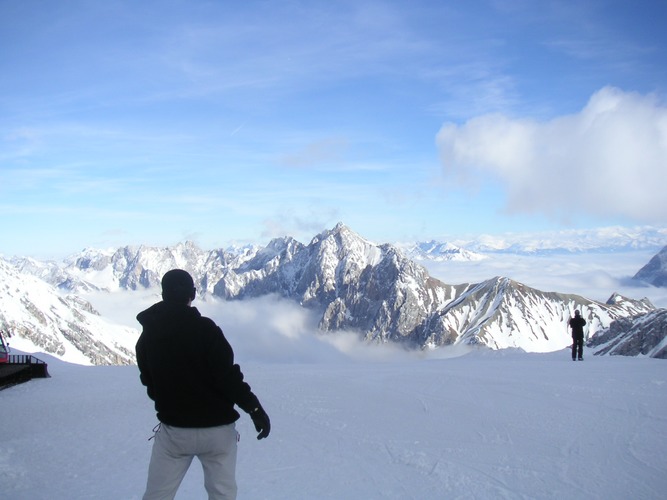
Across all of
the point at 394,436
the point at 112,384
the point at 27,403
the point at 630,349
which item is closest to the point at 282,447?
the point at 394,436

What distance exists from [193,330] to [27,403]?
1135 cm

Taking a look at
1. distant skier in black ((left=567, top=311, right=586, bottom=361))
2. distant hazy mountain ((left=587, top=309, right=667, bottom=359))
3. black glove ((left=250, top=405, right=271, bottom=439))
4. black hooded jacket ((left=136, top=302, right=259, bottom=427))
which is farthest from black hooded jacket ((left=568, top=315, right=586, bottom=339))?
distant hazy mountain ((left=587, top=309, right=667, bottom=359))

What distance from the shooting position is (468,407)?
40.2ft

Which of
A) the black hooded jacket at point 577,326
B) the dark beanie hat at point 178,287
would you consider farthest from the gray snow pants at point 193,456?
the black hooded jacket at point 577,326

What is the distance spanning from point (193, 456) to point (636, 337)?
98294mm

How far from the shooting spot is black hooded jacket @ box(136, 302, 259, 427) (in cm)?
578

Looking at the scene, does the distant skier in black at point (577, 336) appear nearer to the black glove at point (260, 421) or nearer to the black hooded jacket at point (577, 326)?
the black hooded jacket at point (577, 326)

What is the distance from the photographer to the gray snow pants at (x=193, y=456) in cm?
581

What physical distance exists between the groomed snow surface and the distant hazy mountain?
236 ft

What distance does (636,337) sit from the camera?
3433 inches

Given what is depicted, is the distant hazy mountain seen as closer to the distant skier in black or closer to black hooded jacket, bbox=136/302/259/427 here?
the distant skier in black

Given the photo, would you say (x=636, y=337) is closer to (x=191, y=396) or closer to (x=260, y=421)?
(x=260, y=421)

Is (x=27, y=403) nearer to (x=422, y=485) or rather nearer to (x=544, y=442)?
(x=422, y=485)

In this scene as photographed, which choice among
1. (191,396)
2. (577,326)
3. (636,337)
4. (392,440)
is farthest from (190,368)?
(636,337)
